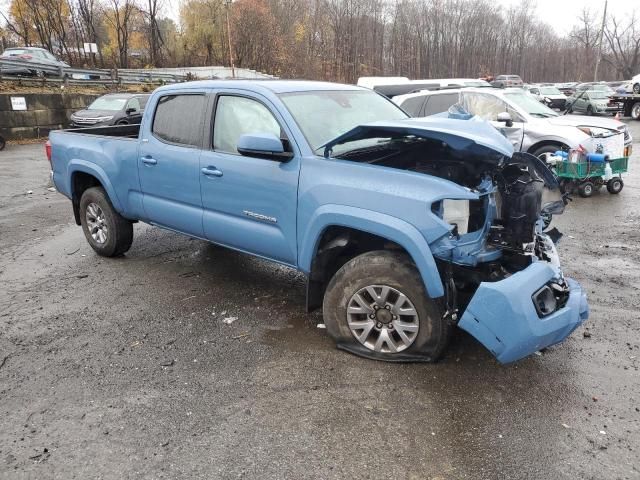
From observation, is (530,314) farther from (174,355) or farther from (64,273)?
(64,273)

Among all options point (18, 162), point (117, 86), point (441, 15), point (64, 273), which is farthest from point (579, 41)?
point (64, 273)

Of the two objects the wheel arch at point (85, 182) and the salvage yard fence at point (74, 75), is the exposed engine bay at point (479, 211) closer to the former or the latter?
the wheel arch at point (85, 182)

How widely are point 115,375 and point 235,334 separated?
0.95 m

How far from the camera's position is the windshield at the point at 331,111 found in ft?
13.4

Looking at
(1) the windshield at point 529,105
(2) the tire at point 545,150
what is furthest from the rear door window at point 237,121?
(1) the windshield at point 529,105

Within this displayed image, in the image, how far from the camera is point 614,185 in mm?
9391

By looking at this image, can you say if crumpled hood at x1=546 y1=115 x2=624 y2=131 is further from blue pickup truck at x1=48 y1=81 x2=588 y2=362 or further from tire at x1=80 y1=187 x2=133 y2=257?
tire at x1=80 y1=187 x2=133 y2=257

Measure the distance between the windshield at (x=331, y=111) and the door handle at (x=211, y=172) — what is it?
0.83 metres

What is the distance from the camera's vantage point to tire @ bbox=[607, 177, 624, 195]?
9.32 metres

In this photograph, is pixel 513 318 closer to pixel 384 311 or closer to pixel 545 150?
pixel 384 311

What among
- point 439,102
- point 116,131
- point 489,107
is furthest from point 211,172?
point 489,107

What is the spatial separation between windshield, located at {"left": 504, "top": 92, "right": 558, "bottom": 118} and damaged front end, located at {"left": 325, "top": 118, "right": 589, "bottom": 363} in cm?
664

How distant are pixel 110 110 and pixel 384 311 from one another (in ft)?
53.0

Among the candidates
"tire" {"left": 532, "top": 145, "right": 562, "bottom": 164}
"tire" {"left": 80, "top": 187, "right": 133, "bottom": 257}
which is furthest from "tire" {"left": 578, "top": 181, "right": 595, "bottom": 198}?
"tire" {"left": 80, "top": 187, "right": 133, "bottom": 257}
